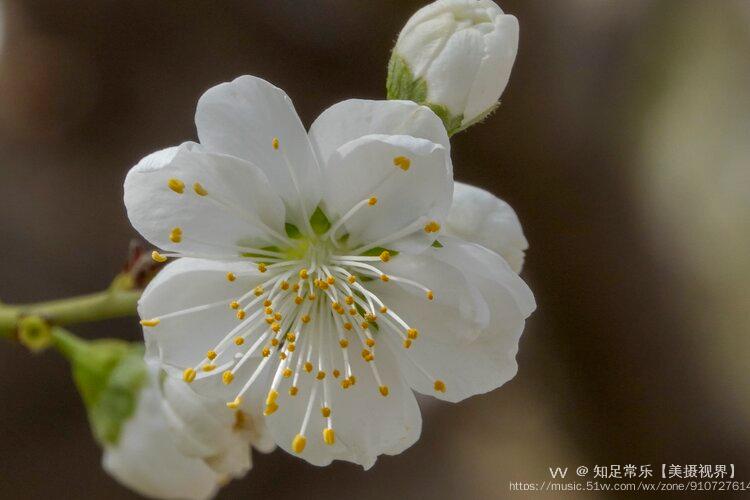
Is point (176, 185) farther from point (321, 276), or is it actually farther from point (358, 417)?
point (358, 417)

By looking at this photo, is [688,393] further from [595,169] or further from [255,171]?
[255,171]

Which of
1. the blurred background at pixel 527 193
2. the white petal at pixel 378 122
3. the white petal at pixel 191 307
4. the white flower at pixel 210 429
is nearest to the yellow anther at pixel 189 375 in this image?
→ the white petal at pixel 191 307

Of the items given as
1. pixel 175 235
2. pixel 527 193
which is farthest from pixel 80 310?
pixel 527 193

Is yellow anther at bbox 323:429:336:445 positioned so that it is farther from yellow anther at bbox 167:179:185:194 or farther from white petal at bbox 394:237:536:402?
yellow anther at bbox 167:179:185:194

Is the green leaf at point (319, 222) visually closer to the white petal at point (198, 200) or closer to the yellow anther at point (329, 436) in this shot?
the white petal at point (198, 200)

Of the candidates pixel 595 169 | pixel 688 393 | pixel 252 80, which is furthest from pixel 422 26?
pixel 688 393

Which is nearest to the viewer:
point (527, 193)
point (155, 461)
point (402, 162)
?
point (402, 162)
